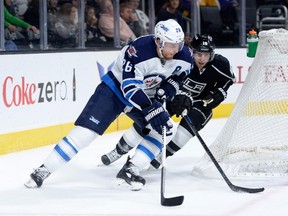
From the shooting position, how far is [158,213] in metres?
4.82

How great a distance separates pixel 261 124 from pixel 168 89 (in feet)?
3.28

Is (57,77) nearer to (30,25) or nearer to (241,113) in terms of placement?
(30,25)

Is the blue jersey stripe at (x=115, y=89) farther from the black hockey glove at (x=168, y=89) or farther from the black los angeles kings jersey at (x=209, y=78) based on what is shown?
the black los angeles kings jersey at (x=209, y=78)

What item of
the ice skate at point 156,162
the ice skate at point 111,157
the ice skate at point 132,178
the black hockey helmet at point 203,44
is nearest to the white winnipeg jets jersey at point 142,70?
the black hockey helmet at point 203,44

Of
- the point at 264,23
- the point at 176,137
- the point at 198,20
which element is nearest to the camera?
the point at 176,137

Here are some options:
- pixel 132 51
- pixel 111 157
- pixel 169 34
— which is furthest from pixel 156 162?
pixel 169 34

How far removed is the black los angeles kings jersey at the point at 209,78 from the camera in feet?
20.2

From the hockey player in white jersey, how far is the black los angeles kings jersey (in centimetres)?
46

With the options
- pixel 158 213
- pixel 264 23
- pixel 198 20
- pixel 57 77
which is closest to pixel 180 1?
pixel 198 20

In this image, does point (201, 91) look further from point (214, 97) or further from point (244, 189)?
point (244, 189)

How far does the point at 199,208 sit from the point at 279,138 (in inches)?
56.7

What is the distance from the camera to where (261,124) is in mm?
6402

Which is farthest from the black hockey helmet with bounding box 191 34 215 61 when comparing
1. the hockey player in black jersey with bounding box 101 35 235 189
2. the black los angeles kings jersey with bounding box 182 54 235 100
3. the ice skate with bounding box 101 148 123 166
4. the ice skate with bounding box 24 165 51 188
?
the ice skate with bounding box 24 165 51 188

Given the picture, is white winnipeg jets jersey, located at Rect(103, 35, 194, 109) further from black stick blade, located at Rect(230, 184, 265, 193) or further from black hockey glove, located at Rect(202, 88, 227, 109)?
black stick blade, located at Rect(230, 184, 265, 193)
